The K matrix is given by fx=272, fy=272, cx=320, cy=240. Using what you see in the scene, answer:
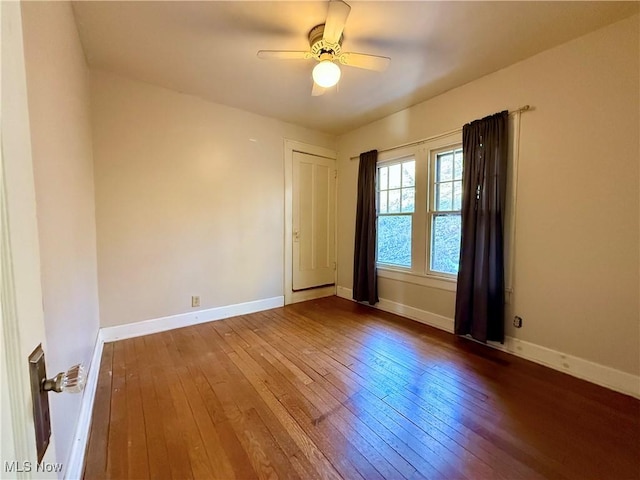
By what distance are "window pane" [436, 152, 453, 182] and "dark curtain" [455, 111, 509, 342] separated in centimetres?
27

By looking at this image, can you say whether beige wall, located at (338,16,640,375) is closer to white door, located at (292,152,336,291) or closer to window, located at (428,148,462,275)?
window, located at (428,148,462,275)

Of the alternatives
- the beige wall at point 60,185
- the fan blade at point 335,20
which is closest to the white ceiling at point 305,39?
the fan blade at point 335,20

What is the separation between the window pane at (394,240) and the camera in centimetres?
340

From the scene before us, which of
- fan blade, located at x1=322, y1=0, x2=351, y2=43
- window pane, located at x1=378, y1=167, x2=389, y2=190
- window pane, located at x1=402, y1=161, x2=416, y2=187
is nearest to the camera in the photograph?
fan blade, located at x1=322, y1=0, x2=351, y2=43

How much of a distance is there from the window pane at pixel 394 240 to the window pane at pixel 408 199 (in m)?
0.10

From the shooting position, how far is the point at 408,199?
337 centimetres

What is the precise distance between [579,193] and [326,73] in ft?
6.97

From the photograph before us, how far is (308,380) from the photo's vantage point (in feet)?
6.64

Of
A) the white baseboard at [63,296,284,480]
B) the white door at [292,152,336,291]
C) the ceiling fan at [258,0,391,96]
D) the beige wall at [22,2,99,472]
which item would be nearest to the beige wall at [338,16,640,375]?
the ceiling fan at [258,0,391,96]

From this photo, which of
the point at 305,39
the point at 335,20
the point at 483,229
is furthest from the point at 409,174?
the point at 335,20

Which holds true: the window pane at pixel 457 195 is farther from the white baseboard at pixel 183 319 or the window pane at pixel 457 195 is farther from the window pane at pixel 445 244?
the white baseboard at pixel 183 319

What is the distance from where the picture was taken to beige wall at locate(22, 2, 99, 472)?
985mm

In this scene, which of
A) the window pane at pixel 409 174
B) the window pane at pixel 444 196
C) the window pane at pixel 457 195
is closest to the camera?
the window pane at pixel 457 195

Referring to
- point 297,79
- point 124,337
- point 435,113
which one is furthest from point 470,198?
point 124,337
